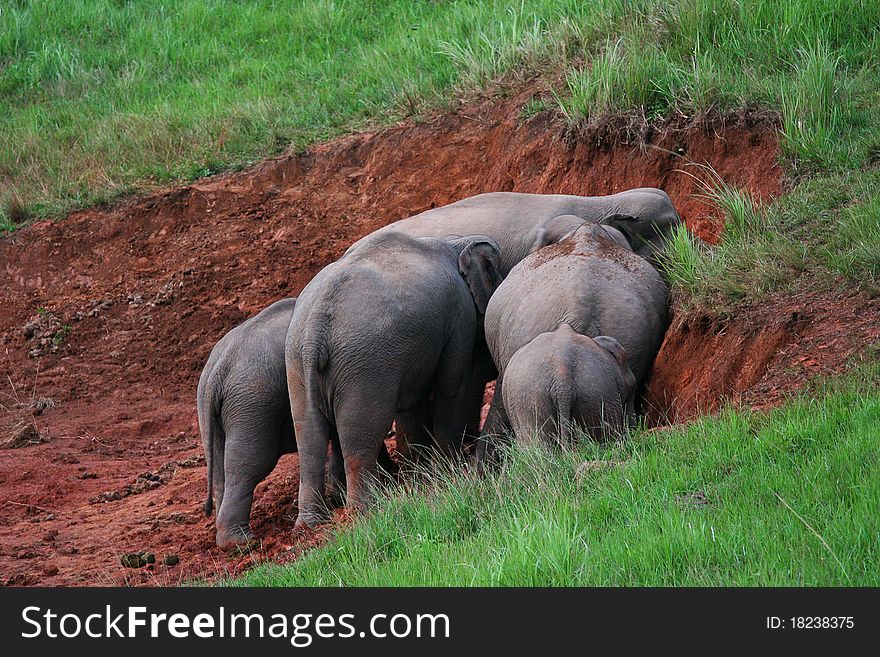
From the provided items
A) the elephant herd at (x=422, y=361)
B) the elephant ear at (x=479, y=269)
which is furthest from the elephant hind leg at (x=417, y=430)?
the elephant ear at (x=479, y=269)

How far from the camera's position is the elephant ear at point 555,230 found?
29.7ft

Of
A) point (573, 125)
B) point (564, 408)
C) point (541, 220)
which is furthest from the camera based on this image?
point (573, 125)

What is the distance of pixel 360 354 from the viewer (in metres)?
7.38

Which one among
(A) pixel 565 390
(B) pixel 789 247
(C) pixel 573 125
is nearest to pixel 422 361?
(A) pixel 565 390

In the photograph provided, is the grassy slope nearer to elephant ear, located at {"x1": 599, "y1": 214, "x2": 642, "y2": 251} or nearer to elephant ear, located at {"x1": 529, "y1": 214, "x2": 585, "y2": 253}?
elephant ear, located at {"x1": 599, "y1": 214, "x2": 642, "y2": 251}

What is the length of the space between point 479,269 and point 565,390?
243 cm

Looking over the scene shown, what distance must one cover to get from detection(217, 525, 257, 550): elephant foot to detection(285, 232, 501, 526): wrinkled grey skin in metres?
0.41

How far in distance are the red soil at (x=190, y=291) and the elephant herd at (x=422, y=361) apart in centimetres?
49

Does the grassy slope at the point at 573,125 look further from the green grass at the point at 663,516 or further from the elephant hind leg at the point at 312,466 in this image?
the elephant hind leg at the point at 312,466

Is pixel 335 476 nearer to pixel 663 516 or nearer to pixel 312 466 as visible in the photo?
pixel 312 466

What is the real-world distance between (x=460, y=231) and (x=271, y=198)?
204 inches

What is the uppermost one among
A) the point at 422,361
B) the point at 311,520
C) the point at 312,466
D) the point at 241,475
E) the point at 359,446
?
the point at 422,361

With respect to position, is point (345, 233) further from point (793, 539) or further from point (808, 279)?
point (793, 539)
